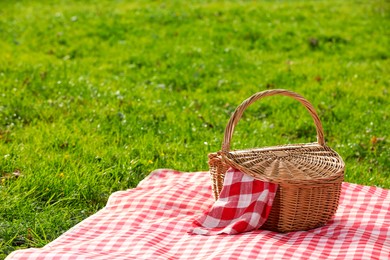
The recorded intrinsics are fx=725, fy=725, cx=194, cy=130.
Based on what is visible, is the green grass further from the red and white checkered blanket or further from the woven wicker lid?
the woven wicker lid

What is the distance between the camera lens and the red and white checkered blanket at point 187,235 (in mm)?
4074

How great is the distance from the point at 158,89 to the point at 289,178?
165 inches

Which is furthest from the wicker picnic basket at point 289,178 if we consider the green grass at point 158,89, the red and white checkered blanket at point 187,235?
the green grass at point 158,89

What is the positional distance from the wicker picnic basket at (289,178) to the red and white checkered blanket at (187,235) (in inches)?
4.2

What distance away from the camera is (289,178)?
4512 mm

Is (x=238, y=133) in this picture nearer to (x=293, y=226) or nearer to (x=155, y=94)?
(x=155, y=94)

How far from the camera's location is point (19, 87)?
26.2 ft

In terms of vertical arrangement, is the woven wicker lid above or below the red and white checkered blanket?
above

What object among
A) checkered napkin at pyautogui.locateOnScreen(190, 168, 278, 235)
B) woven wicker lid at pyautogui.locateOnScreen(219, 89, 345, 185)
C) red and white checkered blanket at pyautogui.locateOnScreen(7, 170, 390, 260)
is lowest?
red and white checkered blanket at pyautogui.locateOnScreen(7, 170, 390, 260)

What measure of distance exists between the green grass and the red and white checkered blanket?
334mm

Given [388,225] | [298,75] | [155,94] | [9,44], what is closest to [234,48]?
[298,75]

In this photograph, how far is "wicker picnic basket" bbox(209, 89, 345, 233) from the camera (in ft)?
14.8

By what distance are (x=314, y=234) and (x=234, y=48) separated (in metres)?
6.03

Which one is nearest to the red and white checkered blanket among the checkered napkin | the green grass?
the checkered napkin
